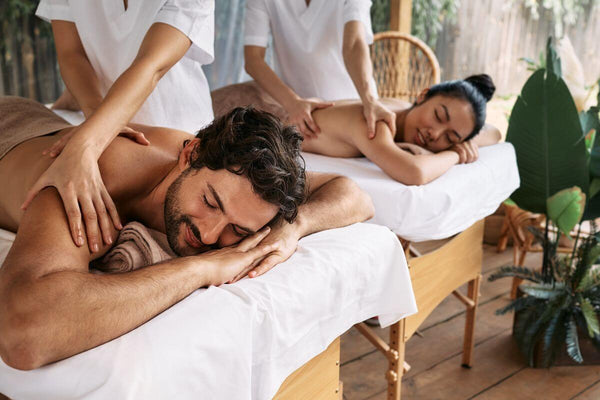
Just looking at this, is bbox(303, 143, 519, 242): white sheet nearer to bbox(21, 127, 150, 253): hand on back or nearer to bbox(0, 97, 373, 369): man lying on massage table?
bbox(0, 97, 373, 369): man lying on massage table

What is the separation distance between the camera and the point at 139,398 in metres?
0.74

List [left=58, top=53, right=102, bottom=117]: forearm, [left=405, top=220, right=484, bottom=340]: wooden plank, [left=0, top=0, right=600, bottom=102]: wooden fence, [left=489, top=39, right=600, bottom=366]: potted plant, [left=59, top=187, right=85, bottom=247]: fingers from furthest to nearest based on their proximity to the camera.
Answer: [left=0, top=0, right=600, bottom=102]: wooden fence → [left=489, top=39, right=600, bottom=366]: potted plant → [left=405, top=220, right=484, bottom=340]: wooden plank → [left=58, top=53, right=102, bottom=117]: forearm → [left=59, top=187, right=85, bottom=247]: fingers

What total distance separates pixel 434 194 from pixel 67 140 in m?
1.01

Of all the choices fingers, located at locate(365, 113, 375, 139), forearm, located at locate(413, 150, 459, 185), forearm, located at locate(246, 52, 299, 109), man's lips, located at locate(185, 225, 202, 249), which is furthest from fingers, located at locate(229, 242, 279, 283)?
forearm, located at locate(246, 52, 299, 109)

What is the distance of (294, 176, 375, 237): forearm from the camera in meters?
1.31

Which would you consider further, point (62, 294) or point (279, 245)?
point (279, 245)

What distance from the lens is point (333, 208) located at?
1.35 m

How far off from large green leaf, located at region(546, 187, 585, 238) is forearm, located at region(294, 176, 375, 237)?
1.00 metres

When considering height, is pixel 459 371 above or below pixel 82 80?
below

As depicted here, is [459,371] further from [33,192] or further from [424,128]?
[33,192]

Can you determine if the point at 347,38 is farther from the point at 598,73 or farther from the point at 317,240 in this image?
the point at 598,73

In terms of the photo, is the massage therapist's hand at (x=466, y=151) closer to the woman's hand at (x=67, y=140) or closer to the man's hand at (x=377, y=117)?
the man's hand at (x=377, y=117)

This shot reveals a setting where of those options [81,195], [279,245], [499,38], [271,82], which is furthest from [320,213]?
[499,38]

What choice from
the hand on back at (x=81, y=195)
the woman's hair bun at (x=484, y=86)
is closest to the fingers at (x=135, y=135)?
the hand on back at (x=81, y=195)
